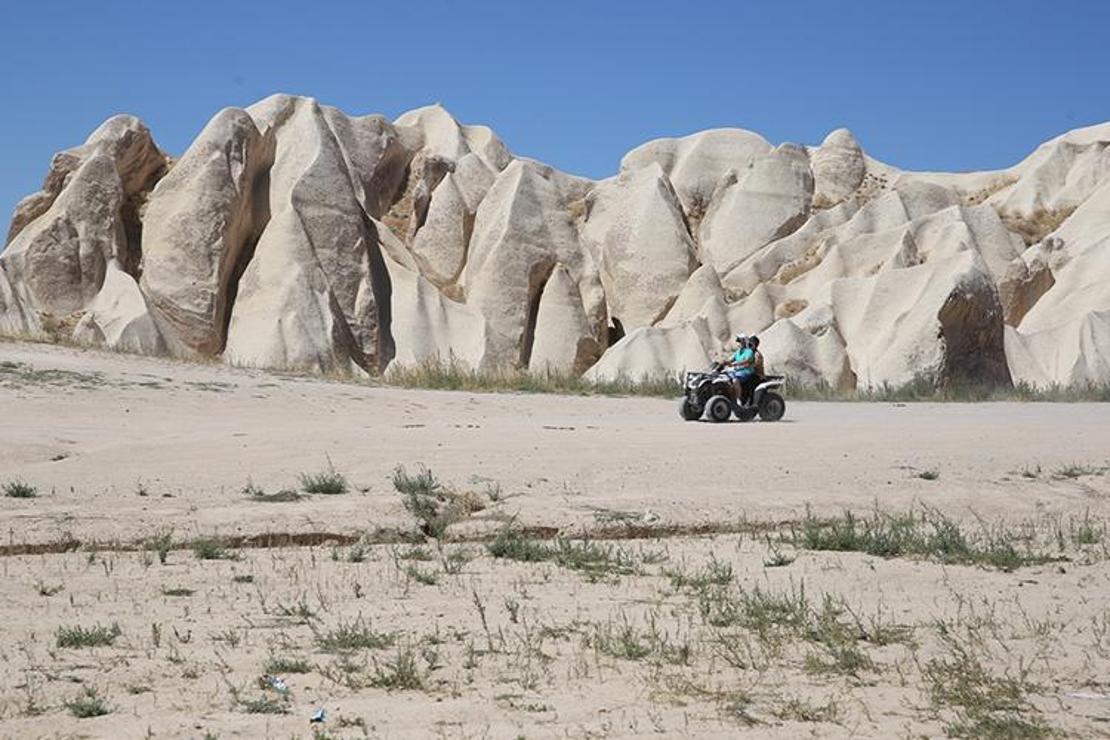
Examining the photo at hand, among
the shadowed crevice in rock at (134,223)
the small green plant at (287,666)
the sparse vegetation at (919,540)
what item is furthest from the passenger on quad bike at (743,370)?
the shadowed crevice in rock at (134,223)

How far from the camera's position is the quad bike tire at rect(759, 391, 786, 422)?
15.4m

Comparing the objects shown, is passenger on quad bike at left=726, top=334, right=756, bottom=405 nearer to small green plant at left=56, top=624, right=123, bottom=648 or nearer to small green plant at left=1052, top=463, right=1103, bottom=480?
small green plant at left=1052, top=463, right=1103, bottom=480

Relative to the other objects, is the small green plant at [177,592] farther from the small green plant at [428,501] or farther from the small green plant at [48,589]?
the small green plant at [428,501]

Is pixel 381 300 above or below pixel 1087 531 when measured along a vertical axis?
above

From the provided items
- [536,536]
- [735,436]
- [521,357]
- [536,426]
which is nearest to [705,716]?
[536,536]

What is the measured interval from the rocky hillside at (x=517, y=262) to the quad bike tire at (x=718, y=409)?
11016mm

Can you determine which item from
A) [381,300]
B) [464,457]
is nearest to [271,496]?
[464,457]

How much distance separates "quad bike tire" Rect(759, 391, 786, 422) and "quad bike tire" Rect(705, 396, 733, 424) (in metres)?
0.42

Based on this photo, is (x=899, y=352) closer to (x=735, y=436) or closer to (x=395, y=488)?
(x=735, y=436)

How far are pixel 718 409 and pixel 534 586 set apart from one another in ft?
27.7

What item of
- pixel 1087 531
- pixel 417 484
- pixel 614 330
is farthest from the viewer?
pixel 614 330

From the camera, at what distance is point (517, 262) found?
120ft

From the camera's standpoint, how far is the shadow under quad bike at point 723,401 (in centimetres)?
1520

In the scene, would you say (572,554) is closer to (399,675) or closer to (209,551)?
(209,551)
